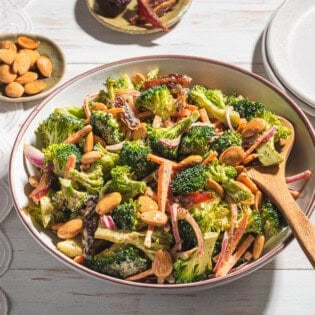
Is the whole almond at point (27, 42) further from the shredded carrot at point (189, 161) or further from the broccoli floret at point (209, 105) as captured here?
the shredded carrot at point (189, 161)

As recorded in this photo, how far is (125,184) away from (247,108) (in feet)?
1.50

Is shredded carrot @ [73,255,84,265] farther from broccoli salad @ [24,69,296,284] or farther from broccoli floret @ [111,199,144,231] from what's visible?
broccoli floret @ [111,199,144,231]

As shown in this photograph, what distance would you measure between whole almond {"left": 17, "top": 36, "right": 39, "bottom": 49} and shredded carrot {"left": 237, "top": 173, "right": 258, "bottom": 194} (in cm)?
105

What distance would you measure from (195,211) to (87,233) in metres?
0.29

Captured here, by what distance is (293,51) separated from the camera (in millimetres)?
2096

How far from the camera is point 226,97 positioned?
1798 millimetres

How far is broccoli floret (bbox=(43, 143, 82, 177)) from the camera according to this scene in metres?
1.58

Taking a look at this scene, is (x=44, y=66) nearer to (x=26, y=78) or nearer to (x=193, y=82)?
(x=26, y=78)

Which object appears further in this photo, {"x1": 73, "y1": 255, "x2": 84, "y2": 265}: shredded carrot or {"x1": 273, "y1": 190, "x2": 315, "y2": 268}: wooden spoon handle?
{"x1": 73, "y1": 255, "x2": 84, "y2": 265}: shredded carrot

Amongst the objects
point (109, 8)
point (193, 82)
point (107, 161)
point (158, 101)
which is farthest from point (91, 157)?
point (109, 8)

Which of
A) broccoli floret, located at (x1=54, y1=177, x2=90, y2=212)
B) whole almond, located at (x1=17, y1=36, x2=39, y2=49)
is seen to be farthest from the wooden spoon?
whole almond, located at (x1=17, y1=36, x2=39, y2=49)

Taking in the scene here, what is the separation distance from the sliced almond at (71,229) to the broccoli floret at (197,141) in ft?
1.13

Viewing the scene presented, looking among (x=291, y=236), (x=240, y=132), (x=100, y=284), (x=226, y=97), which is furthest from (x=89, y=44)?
(x=291, y=236)

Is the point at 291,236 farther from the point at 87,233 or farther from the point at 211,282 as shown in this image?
the point at 87,233
